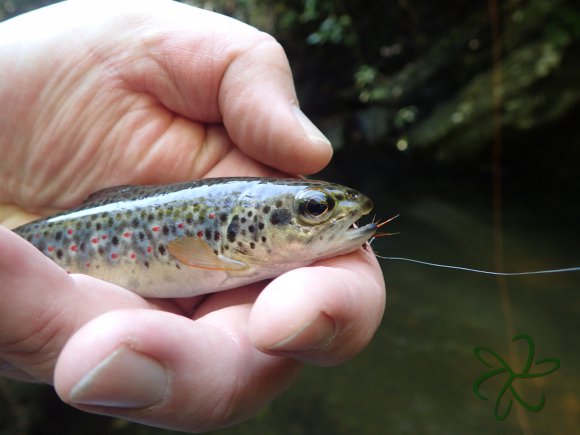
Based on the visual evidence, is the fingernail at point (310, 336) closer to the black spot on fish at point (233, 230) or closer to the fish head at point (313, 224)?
the fish head at point (313, 224)

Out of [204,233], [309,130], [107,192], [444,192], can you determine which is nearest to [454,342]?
[309,130]

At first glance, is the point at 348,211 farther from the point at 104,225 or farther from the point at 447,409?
the point at 447,409

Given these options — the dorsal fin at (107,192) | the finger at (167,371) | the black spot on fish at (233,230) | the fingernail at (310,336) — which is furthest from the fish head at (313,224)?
the dorsal fin at (107,192)

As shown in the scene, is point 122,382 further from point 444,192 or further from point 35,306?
Answer: point 444,192

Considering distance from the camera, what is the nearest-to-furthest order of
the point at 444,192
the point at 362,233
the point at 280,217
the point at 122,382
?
the point at 122,382 → the point at 362,233 → the point at 280,217 → the point at 444,192

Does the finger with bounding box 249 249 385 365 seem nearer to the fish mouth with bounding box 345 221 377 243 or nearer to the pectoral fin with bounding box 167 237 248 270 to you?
the fish mouth with bounding box 345 221 377 243

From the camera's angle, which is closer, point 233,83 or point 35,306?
point 35,306

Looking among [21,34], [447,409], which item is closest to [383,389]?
[447,409]
